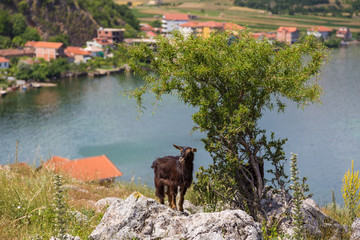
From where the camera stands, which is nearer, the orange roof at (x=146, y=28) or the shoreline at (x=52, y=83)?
the shoreline at (x=52, y=83)

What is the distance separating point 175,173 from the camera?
7.15 m

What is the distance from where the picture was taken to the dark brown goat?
6.96 m

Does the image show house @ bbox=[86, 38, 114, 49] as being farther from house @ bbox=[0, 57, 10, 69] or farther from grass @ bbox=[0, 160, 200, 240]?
grass @ bbox=[0, 160, 200, 240]

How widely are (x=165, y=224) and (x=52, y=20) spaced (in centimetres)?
13420

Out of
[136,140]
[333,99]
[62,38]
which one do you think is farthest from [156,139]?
[62,38]

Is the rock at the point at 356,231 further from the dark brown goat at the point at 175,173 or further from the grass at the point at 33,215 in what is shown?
the grass at the point at 33,215

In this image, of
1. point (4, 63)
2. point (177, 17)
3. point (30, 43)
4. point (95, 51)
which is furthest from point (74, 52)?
point (177, 17)

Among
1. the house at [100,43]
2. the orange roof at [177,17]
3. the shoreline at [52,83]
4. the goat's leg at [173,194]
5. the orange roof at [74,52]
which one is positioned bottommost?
the shoreline at [52,83]

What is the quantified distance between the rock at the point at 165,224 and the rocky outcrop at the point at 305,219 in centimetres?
153

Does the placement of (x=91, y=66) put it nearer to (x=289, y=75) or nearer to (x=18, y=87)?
(x=18, y=87)

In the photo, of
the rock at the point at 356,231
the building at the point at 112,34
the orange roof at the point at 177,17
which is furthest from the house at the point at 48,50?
the rock at the point at 356,231

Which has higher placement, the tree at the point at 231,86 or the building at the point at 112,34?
the tree at the point at 231,86

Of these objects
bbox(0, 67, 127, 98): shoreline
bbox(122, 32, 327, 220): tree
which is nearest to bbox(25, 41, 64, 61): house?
bbox(0, 67, 127, 98): shoreline

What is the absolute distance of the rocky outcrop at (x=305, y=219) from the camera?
7036 millimetres
